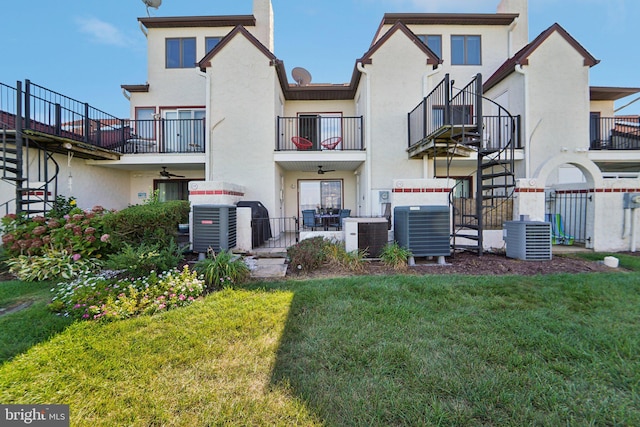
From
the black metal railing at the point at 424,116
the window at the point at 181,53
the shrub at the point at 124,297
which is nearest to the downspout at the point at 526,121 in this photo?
the black metal railing at the point at 424,116

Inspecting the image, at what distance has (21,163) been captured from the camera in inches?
265

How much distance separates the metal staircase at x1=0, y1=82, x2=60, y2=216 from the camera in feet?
21.7

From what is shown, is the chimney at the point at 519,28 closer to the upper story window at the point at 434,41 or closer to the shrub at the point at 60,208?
the upper story window at the point at 434,41

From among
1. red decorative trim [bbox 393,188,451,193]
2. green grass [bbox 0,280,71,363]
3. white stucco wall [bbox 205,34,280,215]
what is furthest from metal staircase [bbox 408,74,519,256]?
green grass [bbox 0,280,71,363]

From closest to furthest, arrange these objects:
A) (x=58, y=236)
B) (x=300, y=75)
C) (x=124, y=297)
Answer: (x=124, y=297) → (x=58, y=236) → (x=300, y=75)

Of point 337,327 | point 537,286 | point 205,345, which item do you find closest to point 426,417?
point 337,327

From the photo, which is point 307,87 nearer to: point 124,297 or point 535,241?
point 535,241

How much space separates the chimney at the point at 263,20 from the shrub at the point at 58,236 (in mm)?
10238

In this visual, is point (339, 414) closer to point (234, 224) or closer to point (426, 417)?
point (426, 417)

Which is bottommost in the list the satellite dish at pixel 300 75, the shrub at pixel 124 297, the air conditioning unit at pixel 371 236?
the shrub at pixel 124 297

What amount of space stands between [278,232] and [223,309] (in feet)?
20.4

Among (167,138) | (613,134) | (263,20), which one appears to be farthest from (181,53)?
(613,134)

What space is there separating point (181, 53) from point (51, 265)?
10723 millimetres

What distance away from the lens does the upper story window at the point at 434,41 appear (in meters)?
12.1
